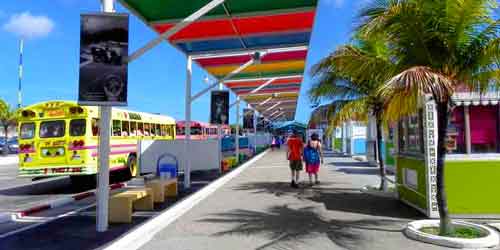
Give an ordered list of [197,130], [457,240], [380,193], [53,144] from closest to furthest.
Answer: [457,240] < [380,193] < [53,144] < [197,130]

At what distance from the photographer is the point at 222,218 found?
742 centimetres

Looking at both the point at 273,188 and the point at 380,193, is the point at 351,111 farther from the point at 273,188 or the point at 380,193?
the point at 273,188

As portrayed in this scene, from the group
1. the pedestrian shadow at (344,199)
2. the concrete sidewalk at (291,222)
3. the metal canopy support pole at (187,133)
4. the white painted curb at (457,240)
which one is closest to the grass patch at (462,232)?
the white painted curb at (457,240)

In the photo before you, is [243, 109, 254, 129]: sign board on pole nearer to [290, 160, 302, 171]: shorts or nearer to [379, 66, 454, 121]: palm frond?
[290, 160, 302, 171]: shorts

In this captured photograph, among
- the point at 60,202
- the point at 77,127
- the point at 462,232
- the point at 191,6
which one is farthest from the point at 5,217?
the point at 462,232

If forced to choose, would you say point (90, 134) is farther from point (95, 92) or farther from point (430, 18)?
point (430, 18)

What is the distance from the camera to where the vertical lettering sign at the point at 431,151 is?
709 centimetres

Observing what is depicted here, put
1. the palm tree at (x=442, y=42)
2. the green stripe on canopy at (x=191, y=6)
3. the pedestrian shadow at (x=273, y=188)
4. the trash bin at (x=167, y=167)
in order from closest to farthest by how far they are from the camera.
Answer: the palm tree at (x=442, y=42)
the green stripe on canopy at (x=191, y=6)
the pedestrian shadow at (x=273, y=188)
the trash bin at (x=167, y=167)

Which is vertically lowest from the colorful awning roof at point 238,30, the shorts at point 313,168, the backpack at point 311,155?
the shorts at point 313,168

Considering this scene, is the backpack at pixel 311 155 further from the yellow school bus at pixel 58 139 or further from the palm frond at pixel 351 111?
the yellow school bus at pixel 58 139

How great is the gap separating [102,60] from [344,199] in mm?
6288

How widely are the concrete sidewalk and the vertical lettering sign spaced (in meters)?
0.40

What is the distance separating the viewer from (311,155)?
11844 millimetres

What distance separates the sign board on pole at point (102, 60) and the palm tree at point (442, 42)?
12.8 ft
